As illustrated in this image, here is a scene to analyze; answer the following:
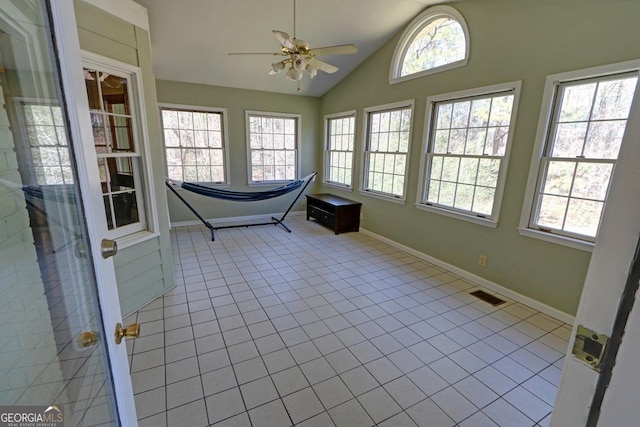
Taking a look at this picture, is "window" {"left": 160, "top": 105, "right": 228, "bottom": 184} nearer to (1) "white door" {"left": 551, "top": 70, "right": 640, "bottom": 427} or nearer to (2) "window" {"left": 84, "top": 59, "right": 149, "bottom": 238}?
(2) "window" {"left": 84, "top": 59, "right": 149, "bottom": 238}

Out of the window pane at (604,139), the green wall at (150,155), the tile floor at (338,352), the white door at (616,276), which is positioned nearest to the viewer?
the white door at (616,276)

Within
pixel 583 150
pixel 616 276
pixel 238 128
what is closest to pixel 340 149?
pixel 238 128

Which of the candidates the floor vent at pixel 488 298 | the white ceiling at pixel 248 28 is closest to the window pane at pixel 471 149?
the floor vent at pixel 488 298

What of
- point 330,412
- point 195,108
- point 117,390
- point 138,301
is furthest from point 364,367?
point 195,108

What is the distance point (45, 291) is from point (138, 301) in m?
1.51

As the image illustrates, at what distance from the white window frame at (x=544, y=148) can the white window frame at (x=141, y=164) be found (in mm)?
3391

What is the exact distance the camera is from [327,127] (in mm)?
5699

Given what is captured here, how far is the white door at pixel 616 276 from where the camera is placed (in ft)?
1.46

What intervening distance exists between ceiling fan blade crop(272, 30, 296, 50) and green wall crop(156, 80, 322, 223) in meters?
2.81

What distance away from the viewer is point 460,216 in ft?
10.6

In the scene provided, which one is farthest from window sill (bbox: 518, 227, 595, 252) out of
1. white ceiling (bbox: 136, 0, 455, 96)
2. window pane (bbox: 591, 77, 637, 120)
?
white ceiling (bbox: 136, 0, 455, 96)

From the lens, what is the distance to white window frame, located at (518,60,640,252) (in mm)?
2119

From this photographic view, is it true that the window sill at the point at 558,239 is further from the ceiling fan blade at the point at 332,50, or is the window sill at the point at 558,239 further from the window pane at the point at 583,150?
the ceiling fan blade at the point at 332,50

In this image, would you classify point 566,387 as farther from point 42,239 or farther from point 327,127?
point 327,127
